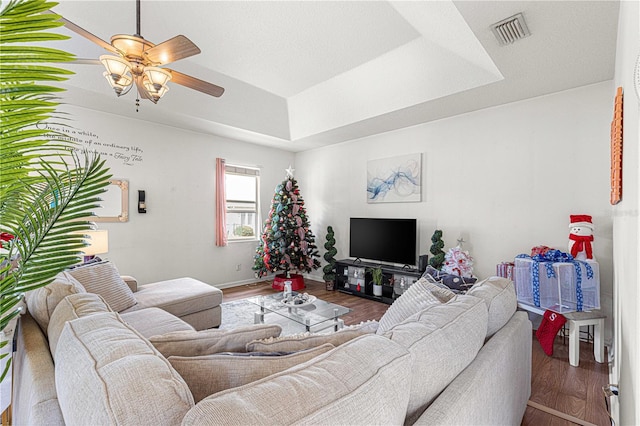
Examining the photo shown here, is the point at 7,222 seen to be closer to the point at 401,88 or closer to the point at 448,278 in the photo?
the point at 448,278

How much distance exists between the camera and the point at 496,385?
1.16 m

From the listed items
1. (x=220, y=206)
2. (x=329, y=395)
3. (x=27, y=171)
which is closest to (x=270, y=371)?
(x=329, y=395)

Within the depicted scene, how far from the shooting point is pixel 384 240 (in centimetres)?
443

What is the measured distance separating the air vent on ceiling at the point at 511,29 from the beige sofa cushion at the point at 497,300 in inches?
69.3

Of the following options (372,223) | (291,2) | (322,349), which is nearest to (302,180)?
A: (372,223)

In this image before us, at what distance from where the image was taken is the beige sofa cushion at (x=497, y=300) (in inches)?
54.1

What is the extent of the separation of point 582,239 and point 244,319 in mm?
3500

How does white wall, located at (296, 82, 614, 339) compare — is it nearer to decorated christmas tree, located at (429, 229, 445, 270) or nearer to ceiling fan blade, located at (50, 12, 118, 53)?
decorated christmas tree, located at (429, 229, 445, 270)

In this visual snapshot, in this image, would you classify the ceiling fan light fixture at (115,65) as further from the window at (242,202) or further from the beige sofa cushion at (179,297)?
the window at (242,202)

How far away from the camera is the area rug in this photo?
3.18m

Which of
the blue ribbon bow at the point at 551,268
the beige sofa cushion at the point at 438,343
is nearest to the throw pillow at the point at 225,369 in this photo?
the beige sofa cushion at the point at 438,343

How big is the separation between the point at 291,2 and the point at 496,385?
2.96m

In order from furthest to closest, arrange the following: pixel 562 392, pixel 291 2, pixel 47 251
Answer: pixel 291 2 < pixel 562 392 < pixel 47 251

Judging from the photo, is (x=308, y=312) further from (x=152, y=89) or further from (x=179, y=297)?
(x=152, y=89)
